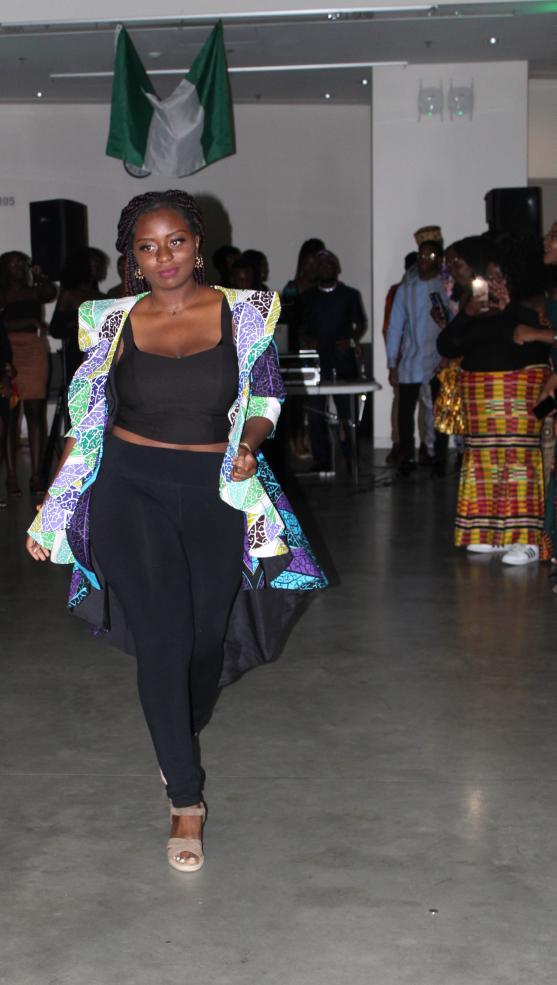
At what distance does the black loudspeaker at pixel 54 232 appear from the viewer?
35.1 feet

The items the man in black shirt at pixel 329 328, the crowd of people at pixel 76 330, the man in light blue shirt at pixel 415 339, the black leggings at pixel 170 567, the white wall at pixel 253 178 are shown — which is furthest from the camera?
the white wall at pixel 253 178

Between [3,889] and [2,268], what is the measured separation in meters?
6.00

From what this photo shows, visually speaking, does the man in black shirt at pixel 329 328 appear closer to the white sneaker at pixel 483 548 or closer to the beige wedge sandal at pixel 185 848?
the white sneaker at pixel 483 548

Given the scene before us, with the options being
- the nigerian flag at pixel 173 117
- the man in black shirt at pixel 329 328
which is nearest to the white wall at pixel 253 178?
the nigerian flag at pixel 173 117

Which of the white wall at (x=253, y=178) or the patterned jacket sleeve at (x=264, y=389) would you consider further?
the white wall at (x=253, y=178)

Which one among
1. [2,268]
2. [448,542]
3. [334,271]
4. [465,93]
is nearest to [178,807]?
[448,542]

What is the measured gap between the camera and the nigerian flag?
9305mm

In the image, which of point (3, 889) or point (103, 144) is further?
Result: point (103, 144)

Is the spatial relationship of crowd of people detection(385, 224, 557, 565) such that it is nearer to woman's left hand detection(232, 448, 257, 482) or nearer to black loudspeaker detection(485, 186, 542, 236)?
woman's left hand detection(232, 448, 257, 482)

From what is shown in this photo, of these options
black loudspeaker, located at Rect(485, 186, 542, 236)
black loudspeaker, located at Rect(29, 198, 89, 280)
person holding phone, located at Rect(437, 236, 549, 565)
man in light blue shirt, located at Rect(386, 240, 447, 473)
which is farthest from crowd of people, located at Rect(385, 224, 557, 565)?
black loudspeaker, located at Rect(29, 198, 89, 280)

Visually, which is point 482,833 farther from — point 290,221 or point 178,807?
point 290,221

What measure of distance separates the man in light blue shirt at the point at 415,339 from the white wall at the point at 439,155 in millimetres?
1535

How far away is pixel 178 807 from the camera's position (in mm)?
2709

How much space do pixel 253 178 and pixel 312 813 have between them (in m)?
10.3
